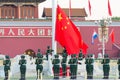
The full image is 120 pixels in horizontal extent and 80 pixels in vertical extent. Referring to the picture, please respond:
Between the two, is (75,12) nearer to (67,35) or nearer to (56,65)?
(67,35)

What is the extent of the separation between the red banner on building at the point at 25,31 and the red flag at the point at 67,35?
1230cm

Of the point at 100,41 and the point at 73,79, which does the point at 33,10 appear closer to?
the point at 100,41

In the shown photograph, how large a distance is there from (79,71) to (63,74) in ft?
4.82

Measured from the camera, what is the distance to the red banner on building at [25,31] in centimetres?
2945

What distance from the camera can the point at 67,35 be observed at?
17016 mm

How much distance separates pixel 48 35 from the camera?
98.6ft

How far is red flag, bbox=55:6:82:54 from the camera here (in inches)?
659

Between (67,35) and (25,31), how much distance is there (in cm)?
1286

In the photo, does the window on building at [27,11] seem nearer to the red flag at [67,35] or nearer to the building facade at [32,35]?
the building facade at [32,35]

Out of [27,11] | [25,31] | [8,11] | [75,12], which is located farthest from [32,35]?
[75,12]

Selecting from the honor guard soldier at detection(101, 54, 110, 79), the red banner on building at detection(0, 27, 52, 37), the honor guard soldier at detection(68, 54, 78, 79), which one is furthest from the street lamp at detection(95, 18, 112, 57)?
the honor guard soldier at detection(68, 54, 78, 79)

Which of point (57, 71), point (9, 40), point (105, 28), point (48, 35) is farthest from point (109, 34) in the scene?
point (57, 71)

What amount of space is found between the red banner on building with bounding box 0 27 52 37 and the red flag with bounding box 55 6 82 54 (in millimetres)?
12296

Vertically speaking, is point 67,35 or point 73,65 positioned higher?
point 67,35
